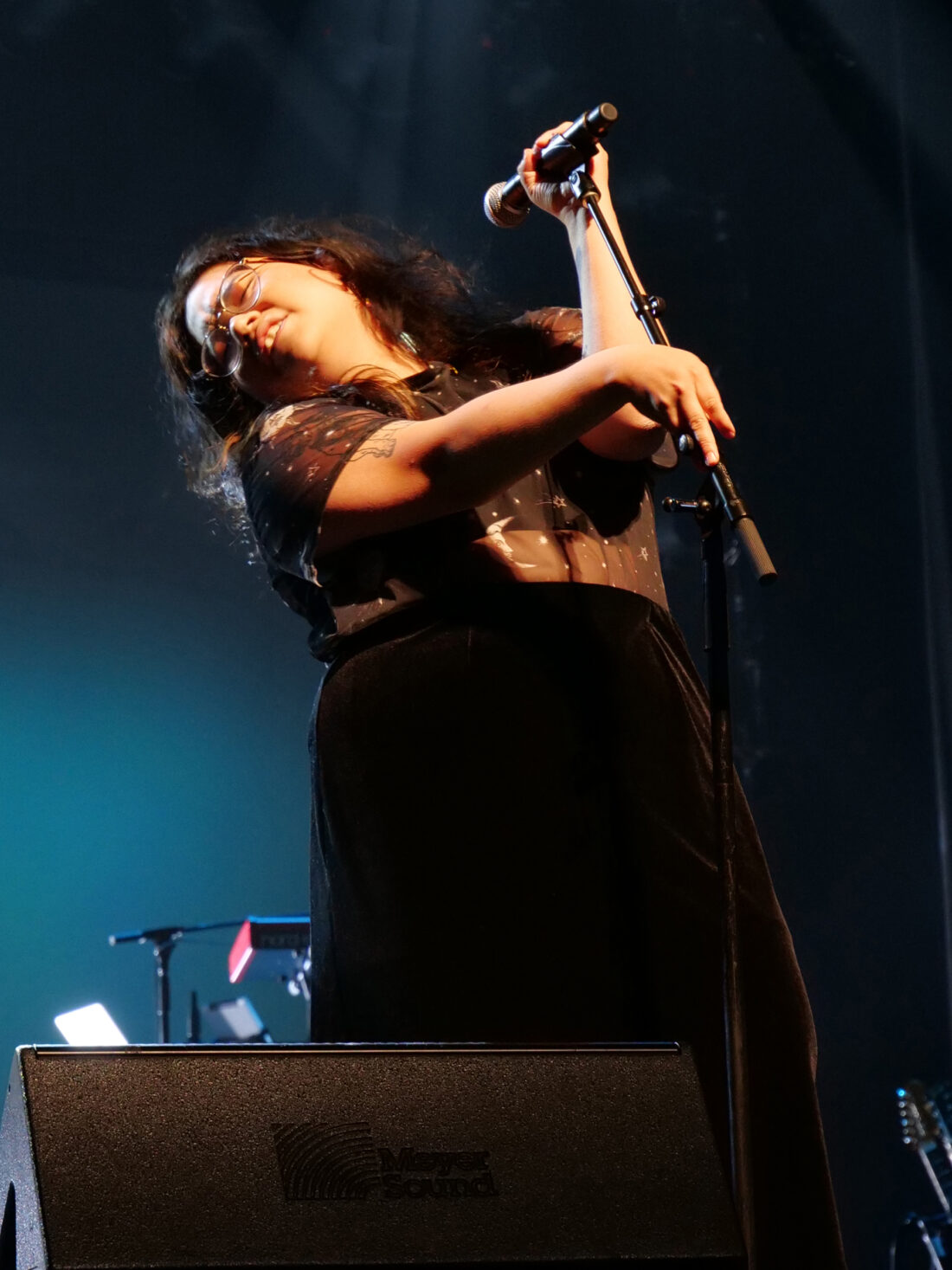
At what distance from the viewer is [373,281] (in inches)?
59.0

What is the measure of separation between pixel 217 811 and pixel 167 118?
1.92 metres

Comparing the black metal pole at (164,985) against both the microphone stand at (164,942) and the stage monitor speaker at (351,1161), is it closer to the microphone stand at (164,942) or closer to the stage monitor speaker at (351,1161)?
the microphone stand at (164,942)

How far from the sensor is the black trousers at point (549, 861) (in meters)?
1.11

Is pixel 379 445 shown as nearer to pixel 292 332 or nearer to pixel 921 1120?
pixel 292 332

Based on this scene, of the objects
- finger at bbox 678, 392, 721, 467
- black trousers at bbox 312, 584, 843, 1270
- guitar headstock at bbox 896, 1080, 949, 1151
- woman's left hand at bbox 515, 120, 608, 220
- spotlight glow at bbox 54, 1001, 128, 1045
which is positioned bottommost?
guitar headstock at bbox 896, 1080, 949, 1151

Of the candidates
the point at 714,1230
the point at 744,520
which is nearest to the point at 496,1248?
the point at 714,1230

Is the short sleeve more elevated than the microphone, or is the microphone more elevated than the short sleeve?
the microphone

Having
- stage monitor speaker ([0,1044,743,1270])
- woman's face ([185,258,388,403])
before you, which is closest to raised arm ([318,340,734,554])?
woman's face ([185,258,388,403])

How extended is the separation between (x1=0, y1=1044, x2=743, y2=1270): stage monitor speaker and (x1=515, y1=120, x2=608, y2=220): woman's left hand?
2.60 feet

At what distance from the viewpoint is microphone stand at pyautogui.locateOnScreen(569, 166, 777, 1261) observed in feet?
3.26

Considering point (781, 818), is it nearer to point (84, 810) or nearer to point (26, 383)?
point (84, 810)

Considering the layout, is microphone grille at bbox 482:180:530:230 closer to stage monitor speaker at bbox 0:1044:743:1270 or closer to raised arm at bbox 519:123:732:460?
raised arm at bbox 519:123:732:460

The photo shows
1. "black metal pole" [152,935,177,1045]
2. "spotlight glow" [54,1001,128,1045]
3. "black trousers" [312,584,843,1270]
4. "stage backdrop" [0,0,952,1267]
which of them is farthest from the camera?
"stage backdrop" [0,0,952,1267]

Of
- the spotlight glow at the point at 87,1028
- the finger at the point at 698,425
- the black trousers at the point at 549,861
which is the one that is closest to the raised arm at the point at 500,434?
the finger at the point at 698,425
